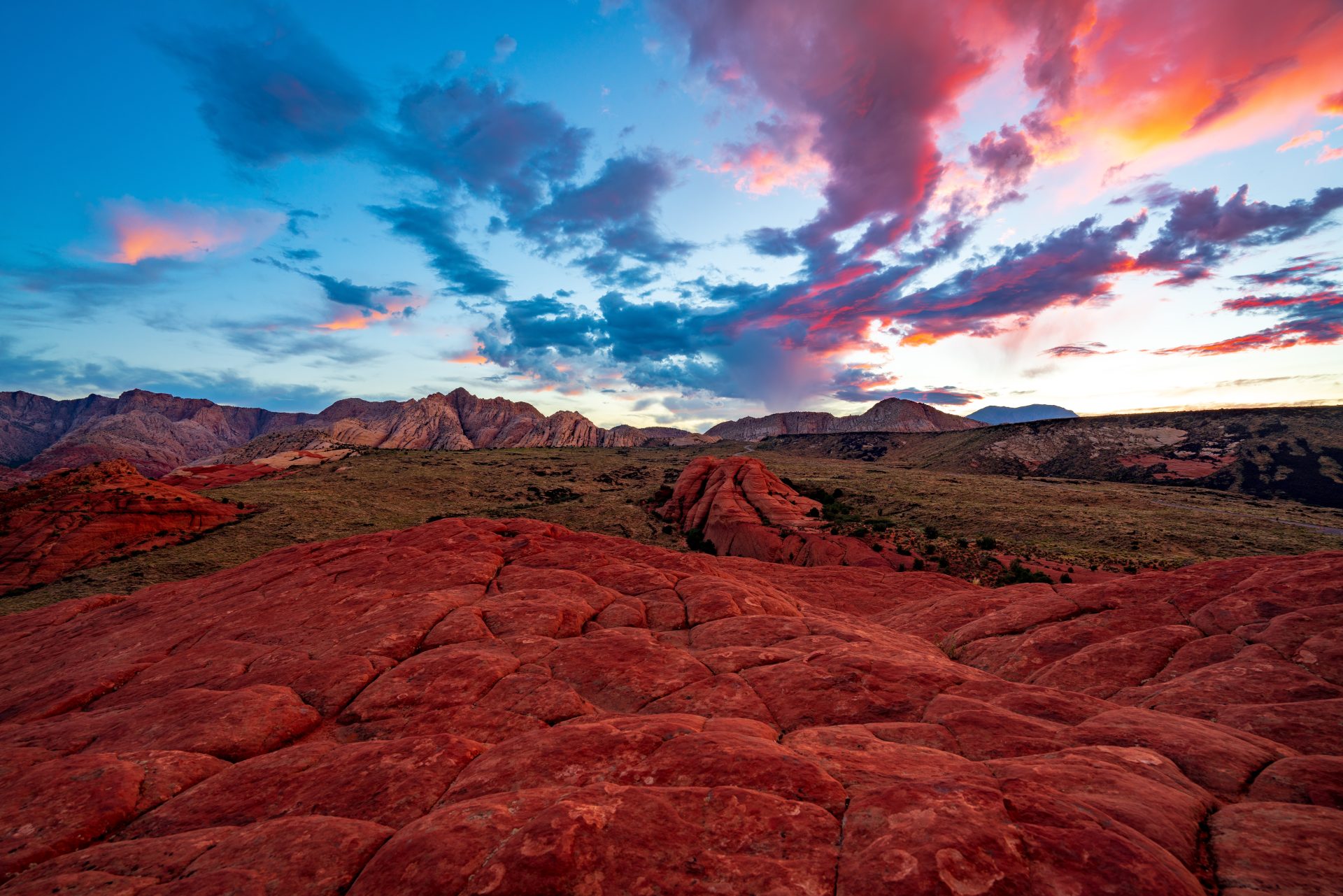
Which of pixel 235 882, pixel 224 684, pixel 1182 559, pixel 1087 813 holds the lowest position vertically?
pixel 1182 559

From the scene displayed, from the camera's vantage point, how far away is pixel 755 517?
48469 mm

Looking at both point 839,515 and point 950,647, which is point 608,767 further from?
point 839,515

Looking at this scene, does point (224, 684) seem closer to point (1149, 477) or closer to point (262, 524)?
point (262, 524)

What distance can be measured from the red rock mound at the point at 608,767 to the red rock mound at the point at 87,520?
37.1 metres

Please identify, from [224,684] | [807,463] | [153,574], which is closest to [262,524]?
[153,574]

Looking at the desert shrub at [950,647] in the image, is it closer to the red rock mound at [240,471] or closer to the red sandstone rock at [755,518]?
the red sandstone rock at [755,518]

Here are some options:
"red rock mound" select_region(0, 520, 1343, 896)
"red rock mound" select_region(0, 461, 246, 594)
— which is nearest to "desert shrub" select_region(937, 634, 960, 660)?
"red rock mound" select_region(0, 520, 1343, 896)

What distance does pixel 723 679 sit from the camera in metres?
12.6

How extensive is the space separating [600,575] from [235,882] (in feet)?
52.6

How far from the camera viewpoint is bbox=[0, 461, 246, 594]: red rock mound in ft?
138

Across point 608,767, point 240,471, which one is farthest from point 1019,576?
point 240,471

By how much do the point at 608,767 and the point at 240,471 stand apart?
4273 inches

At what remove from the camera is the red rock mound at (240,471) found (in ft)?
253

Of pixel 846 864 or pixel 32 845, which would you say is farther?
pixel 32 845
